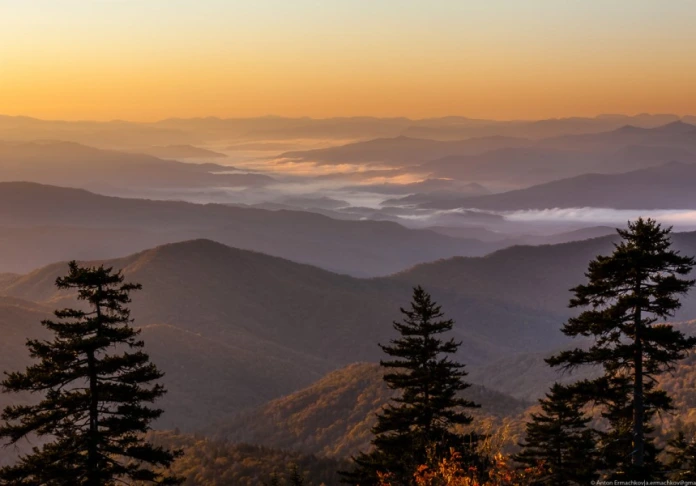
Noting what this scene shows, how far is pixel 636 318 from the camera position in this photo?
25578 mm

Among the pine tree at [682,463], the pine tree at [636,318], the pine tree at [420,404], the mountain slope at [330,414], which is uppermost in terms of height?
the pine tree at [636,318]

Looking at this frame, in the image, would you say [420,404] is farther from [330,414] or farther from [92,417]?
[330,414]

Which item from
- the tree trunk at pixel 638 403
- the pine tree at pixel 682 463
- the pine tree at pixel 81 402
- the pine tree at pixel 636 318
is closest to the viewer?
the pine tree at pixel 636 318

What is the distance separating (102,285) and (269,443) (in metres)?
129

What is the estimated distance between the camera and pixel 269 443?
15312 centimetres

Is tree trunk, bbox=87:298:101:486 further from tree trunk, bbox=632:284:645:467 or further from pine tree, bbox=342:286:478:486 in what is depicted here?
tree trunk, bbox=632:284:645:467

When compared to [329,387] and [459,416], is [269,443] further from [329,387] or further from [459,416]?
[459,416]

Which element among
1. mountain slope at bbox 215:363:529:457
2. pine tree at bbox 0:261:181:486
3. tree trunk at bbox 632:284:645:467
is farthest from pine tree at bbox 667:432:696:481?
mountain slope at bbox 215:363:529:457

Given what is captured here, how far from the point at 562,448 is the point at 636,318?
15.0 metres

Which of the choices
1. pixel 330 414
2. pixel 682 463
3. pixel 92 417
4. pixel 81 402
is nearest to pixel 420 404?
pixel 682 463

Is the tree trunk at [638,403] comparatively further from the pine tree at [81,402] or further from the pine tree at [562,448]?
the pine tree at [81,402]

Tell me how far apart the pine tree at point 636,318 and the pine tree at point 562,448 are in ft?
16.6

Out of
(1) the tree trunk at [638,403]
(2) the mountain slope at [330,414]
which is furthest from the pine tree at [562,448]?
(2) the mountain slope at [330,414]

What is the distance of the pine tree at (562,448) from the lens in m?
32.1
